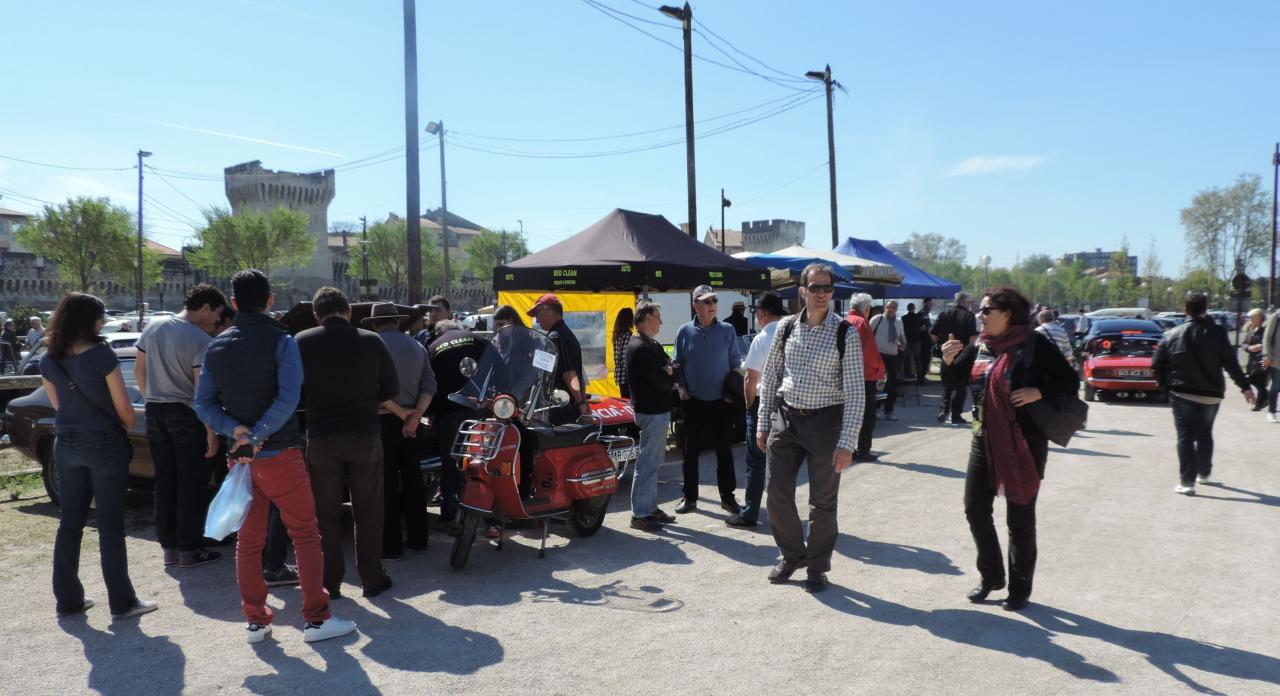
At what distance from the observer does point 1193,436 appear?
7625mm

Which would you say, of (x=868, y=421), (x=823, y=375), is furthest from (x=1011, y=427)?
(x=868, y=421)

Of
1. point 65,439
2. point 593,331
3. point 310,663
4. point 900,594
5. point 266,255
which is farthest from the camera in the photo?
point 266,255

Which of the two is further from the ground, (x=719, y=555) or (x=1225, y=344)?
(x=1225, y=344)

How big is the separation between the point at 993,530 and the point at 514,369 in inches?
123

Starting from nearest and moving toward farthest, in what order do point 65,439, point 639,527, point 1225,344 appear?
point 65,439 < point 639,527 < point 1225,344

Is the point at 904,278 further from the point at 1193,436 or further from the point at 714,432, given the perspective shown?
the point at 714,432

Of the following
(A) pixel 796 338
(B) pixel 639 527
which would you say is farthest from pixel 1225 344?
(B) pixel 639 527

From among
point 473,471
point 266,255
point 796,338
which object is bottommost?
point 473,471

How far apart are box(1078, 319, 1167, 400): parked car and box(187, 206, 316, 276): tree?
204 feet

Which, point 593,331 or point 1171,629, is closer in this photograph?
point 1171,629

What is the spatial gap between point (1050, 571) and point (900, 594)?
1106 millimetres

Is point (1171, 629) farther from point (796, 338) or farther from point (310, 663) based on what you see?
point (310, 663)

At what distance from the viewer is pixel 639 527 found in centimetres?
668

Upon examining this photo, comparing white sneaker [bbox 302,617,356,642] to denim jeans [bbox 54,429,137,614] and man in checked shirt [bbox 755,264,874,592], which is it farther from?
man in checked shirt [bbox 755,264,874,592]
